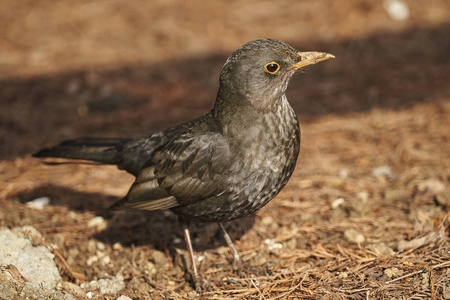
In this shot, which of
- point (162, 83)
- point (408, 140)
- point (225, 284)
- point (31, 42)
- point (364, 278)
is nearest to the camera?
point (364, 278)

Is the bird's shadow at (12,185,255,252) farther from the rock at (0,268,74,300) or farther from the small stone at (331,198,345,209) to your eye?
the rock at (0,268,74,300)

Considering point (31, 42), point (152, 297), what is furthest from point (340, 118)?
point (31, 42)

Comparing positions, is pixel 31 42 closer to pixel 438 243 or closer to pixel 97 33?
pixel 97 33

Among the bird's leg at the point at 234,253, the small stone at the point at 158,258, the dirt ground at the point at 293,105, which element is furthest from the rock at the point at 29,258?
the bird's leg at the point at 234,253

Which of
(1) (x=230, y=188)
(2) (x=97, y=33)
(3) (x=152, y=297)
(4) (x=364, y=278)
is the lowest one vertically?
(3) (x=152, y=297)

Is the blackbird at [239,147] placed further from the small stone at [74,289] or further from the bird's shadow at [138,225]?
the small stone at [74,289]

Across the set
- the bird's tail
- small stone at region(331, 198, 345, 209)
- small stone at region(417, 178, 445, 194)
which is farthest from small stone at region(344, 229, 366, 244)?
the bird's tail
